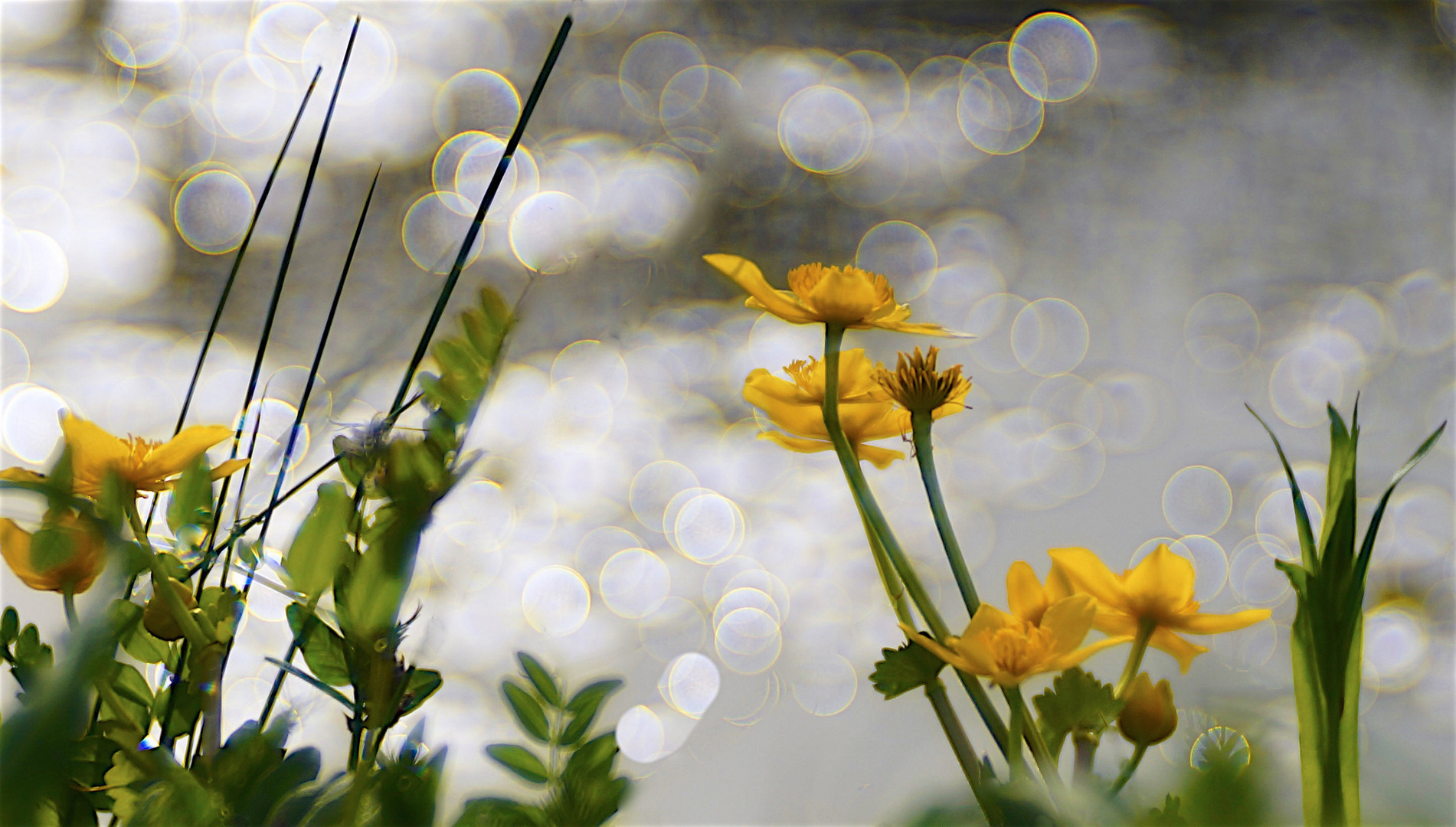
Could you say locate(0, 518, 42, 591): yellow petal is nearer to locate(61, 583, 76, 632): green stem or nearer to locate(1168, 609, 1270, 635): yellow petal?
locate(61, 583, 76, 632): green stem

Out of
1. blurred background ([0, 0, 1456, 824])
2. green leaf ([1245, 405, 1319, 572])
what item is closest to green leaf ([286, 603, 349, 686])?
green leaf ([1245, 405, 1319, 572])

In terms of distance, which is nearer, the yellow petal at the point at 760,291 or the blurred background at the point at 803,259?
the yellow petal at the point at 760,291

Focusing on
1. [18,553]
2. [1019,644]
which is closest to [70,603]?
[18,553]

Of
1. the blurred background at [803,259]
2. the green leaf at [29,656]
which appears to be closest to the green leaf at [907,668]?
the green leaf at [29,656]

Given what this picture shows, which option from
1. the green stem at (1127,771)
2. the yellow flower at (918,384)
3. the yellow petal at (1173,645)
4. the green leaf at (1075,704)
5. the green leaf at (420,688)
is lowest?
the green stem at (1127,771)

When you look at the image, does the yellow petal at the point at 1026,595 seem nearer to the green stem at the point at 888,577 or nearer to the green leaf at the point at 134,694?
the green stem at the point at 888,577

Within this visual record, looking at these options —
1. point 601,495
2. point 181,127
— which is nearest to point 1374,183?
point 601,495
